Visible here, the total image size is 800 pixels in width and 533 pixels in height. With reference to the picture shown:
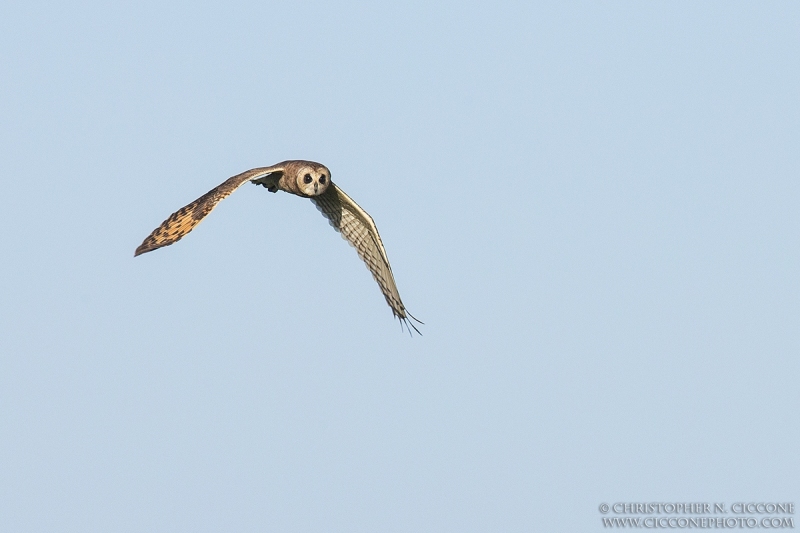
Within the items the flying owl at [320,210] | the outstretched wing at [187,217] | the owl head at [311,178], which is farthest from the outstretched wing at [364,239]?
the outstretched wing at [187,217]

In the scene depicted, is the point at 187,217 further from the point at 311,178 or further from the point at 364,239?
the point at 364,239

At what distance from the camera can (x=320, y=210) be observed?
2045cm

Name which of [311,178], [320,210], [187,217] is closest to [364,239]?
[320,210]

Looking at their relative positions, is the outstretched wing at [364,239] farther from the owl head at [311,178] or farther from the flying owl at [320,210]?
the owl head at [311,178]

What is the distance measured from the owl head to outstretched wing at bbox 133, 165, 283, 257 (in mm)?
1259

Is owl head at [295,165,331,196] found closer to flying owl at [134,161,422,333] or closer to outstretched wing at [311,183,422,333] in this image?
flying owl at [134,161,422,333]

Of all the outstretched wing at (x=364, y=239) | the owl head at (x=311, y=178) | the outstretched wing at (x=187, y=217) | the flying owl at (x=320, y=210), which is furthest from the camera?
the outstretched wing at (x=364, y=239)

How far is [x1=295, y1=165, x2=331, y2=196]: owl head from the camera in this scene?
722 inches

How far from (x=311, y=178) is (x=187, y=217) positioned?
2782 millimetres

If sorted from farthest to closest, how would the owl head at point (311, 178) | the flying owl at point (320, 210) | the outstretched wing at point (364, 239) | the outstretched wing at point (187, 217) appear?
the outstretched wing at point (364, 239)
the owl head at point (311, 178)
the flying owl at point (320, 210)
the outstretched wing at point (187, 217)

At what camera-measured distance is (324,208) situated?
802 inches

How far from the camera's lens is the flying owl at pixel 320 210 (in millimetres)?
15797

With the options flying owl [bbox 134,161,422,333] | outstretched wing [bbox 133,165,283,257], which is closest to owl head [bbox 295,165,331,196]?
flying owl [bbox 134,161,422,333]

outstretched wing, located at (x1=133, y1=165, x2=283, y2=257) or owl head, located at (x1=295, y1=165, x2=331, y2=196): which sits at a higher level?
owl head, located at (x1=295, y1=165, x2=331, y2=196)
